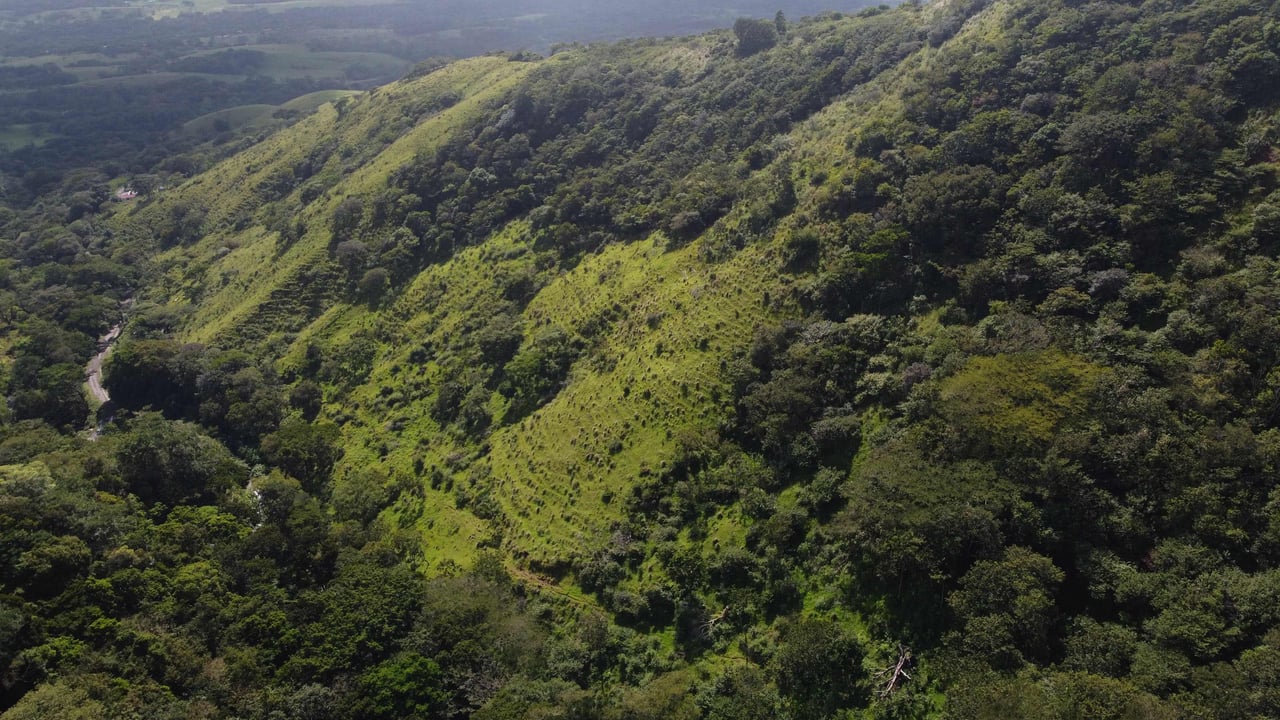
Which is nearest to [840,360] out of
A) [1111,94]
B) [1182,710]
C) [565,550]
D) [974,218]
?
[974,218]

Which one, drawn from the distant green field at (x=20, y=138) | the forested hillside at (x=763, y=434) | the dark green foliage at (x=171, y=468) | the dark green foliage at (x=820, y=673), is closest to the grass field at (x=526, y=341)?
the forested hillside at (x=763, y=434)

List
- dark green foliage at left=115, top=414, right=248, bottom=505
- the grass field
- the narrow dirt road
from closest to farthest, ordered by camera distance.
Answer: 1. the grass field
2. dark green foliage at left=115, top=414, right=248, bottom=505
3. the narrow dirt road

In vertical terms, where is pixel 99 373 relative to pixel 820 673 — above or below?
below

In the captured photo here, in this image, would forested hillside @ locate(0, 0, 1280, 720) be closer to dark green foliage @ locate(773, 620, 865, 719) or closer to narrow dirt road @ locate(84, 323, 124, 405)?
dark green foliage @ locate(773, 620, 865, 719)

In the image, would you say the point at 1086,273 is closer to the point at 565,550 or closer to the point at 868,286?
the point at 868,286

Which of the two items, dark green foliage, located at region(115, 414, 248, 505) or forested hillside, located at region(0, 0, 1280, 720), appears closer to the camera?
forested hillside, located at region(0, 0, 1280, 720)

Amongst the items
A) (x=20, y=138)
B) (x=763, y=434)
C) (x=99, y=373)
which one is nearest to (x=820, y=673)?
(x=763, y=434)

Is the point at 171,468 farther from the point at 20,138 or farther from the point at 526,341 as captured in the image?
the point at 20,138

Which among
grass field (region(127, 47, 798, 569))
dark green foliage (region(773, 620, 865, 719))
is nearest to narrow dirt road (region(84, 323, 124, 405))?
grass field (region(127, 47, 798, 569))
